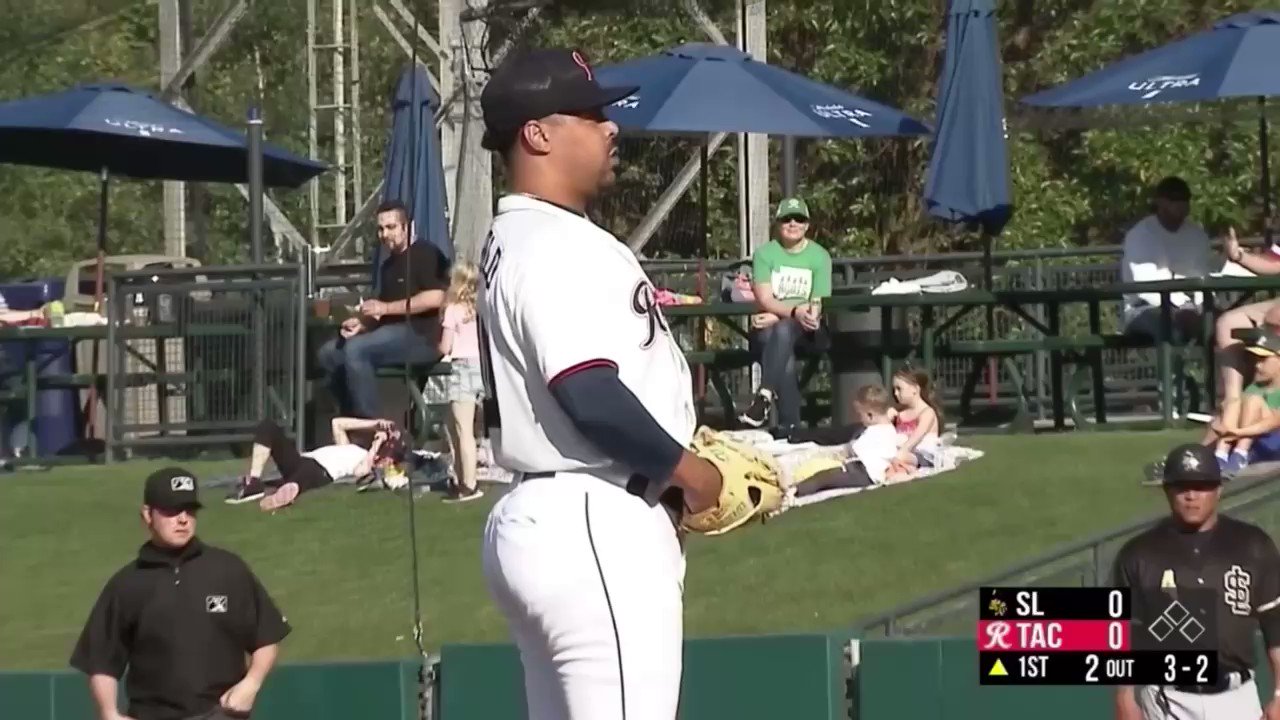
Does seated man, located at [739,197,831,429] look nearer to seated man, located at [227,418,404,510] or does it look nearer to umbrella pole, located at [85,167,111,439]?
seated man, located at [227,418,404,510]

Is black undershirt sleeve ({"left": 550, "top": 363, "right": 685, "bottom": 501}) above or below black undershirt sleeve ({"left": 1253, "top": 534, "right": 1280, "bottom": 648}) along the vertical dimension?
above

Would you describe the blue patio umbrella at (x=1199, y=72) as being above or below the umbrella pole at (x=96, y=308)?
above

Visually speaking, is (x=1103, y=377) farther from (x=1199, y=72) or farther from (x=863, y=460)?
(x=863, y=460)

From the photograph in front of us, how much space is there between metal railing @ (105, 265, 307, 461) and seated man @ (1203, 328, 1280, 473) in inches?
211

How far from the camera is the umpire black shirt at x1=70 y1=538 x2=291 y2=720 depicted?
876 cm

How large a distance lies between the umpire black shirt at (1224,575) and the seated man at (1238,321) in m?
4.53

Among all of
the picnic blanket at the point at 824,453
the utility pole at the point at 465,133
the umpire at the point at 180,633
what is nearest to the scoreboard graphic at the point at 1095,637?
the umpire at the point at 180,633

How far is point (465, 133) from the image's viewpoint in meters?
19.9

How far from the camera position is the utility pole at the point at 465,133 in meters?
19.7

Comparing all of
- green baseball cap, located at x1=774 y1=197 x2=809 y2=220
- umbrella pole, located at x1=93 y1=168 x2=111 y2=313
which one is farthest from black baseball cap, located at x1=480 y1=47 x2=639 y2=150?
umbrella pole, located at x1=93 y1=168 x2=111 y2=313

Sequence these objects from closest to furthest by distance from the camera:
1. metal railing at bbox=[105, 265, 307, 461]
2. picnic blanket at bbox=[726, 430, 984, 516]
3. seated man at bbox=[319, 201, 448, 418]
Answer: picnic blanket at bbox=[726, 430, 984, 516] → seated man at bbox=[319, 201, 448, 418] → metal railing at bbox=[105, 265, 307, 461]

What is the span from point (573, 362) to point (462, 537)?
756 cm

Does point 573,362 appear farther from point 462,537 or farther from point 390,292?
point 390,292

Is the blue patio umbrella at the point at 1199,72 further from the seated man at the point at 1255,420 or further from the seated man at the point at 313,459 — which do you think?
the seated man at the point at 313,459
